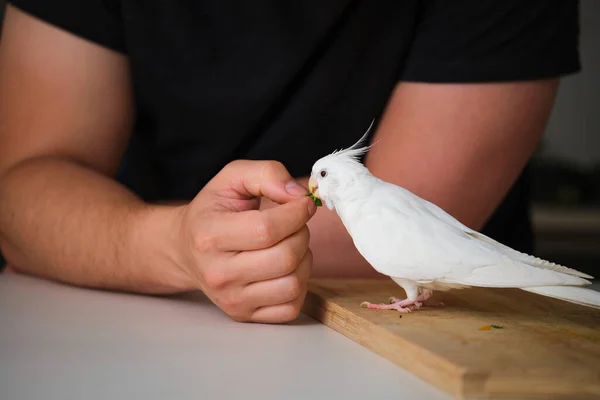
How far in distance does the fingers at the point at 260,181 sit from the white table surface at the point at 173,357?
148mm

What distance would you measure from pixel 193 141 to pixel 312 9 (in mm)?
305

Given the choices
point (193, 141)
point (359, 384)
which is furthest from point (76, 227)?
point (359, 384)

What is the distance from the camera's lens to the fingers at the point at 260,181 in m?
0.82

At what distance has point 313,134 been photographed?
49.9 inches

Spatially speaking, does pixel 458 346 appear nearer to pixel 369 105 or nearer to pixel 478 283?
pixel 478 283

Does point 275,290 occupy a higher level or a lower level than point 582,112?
lower

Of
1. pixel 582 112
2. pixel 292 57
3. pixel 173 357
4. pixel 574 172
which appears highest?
pixel 582 112

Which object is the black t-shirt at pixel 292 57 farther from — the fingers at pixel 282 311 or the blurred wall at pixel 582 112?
the blurred wall at pixel 582 112

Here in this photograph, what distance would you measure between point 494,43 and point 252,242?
550mm

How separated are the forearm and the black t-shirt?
0.22 m

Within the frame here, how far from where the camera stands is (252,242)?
792mm

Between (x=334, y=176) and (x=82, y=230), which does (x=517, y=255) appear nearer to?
(x=334, y=176)

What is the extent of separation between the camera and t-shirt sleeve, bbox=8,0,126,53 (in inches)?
46.4

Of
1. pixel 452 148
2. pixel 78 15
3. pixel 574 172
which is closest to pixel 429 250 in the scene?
pixel 452 148
